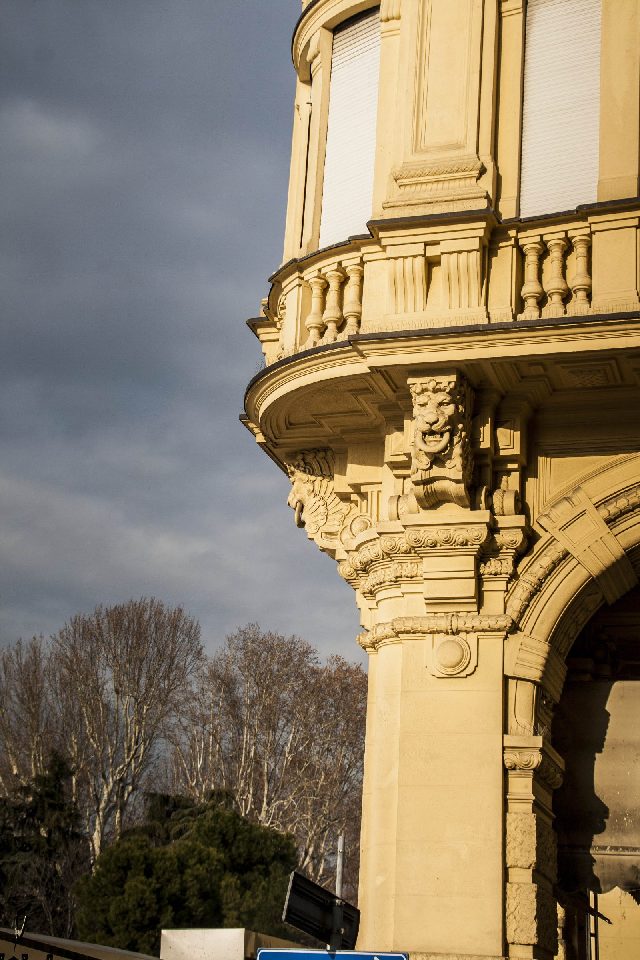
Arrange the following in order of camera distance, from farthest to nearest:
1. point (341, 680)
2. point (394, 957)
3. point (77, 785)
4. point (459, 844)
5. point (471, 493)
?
point (341, 680), point (77, 785), point (471, 493), point (459, 844), point (394, 957)

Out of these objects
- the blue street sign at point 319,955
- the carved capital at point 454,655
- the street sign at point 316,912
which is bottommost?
the blue street sign at point 319,955

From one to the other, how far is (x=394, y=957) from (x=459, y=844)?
3898 mm

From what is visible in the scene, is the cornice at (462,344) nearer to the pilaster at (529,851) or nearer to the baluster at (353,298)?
the baluster at (353,298)

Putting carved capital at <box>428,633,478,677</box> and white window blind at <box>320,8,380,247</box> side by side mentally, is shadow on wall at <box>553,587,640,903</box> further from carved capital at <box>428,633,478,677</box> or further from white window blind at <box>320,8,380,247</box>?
white window blind at <box>320,8,380,247</box>

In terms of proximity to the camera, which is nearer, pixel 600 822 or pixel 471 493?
pixel 471 493

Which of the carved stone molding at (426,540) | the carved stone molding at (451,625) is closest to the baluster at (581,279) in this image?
the carved stone molding at (426,540)

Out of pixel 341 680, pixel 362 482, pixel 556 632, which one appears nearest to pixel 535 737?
pixel 556 632

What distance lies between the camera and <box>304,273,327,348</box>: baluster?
12188 mm

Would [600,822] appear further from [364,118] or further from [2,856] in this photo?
[2,856]

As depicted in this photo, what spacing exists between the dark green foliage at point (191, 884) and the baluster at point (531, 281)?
24.7 metres

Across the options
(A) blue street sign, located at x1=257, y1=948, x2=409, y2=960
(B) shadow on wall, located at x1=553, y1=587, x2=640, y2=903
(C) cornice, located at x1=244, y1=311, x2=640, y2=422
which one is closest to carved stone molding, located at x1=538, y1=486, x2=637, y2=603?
(C) cornice, located at x1=244, y1=311, x2=640, y2=422

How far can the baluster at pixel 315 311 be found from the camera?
12188 millimetres

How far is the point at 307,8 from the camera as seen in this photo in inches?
562

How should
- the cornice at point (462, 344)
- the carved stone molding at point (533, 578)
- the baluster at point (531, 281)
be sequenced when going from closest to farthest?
the cornice at point (462, 344)
the baluster at point (531, 281)
the carved stone molding at point (533, 578)
